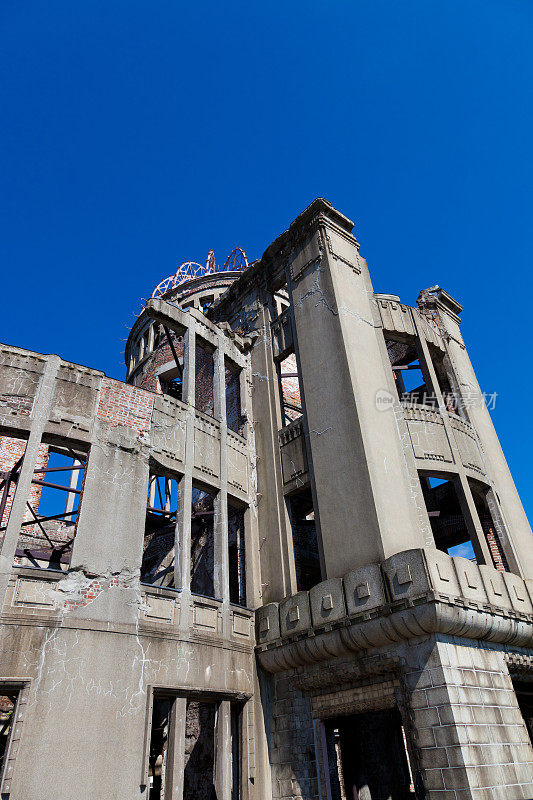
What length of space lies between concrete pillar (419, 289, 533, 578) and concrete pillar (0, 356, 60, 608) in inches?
425

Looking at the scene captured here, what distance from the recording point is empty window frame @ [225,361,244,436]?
49.4 ft

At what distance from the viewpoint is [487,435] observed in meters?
14.9

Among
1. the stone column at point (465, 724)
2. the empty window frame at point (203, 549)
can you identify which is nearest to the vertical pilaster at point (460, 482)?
the stone column at point (465, 724)

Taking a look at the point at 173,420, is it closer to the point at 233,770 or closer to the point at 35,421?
the point at 35,421

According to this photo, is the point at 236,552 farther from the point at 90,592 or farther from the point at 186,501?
the point at 90,592

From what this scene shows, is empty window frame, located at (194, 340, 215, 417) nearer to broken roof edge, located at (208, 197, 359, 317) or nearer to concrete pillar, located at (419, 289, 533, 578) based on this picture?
broken roof edge, located at (208, 197, 359, 317)

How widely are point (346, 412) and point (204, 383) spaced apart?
23.4 ft

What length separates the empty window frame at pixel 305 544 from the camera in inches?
562

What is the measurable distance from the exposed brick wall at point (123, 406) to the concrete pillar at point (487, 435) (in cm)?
892

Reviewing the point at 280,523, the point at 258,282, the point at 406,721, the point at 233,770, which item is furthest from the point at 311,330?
the point at 233,770

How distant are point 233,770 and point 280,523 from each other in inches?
197

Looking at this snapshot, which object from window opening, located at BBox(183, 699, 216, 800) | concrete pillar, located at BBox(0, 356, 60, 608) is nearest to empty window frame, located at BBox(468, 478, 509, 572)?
window opening, located at BBox(183, 699, 216, 800)

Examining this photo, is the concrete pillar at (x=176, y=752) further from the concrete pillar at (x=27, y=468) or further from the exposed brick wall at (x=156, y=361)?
the exposed brick wall at (x=156, y=361)

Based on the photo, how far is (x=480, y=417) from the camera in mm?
15195
